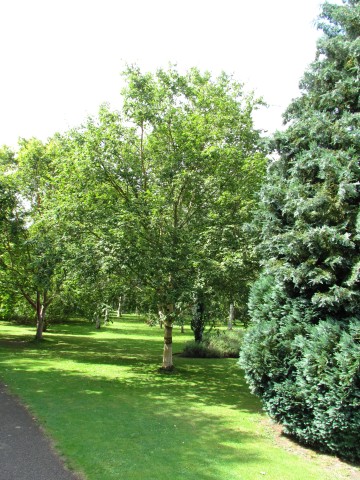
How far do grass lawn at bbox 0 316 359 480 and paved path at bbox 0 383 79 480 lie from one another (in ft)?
0.79

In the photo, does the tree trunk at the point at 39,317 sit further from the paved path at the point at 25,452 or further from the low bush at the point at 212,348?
the paved path at the point at 25,452

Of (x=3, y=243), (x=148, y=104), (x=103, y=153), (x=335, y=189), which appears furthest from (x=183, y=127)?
(x=3, y=243)

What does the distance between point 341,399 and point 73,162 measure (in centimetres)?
1127

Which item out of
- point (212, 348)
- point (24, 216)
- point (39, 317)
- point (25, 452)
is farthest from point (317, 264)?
point (39, 317)

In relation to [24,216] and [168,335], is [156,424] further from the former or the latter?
[24,216]

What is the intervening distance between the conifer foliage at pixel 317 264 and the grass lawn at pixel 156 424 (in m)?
0.87

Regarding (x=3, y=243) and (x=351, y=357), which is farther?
(x=3, y=243)

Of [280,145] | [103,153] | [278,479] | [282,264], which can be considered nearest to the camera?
[278,479]

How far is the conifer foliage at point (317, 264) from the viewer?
6195 mm

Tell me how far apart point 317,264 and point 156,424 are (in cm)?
469

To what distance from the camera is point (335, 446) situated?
6.23 meters

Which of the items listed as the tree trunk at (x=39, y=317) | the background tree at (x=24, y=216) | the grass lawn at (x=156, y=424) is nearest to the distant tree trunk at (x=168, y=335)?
the grass lawn at (x=156, y=424)

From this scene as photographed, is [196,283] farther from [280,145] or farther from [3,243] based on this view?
[3,243]

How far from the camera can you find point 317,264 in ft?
22.9
